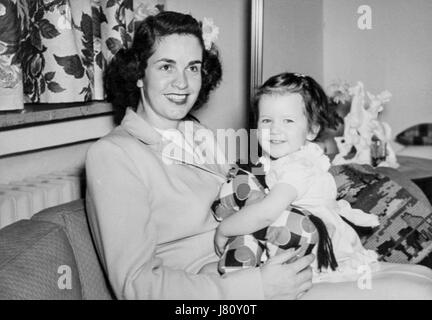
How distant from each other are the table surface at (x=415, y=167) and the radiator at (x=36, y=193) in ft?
4.60

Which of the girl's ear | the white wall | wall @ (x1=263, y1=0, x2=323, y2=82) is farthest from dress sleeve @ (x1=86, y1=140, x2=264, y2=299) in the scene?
wall @ (x1=263, y1=0, x2=323, y2=82)

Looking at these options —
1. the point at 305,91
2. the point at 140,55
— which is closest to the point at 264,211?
the point at 305,91

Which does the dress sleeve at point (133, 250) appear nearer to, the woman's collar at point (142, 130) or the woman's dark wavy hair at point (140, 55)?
the woman's collar at point (142, 130)

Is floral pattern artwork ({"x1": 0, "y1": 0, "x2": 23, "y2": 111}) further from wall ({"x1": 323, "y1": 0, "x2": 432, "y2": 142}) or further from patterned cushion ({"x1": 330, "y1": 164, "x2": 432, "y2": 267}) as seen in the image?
wall ({"x1": 323, "y1": 0, "x2": 432, "y2": 142})

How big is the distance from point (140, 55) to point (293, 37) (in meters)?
1.76

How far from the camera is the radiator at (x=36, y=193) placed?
136 centimetres

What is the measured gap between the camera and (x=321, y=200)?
4.06 feet

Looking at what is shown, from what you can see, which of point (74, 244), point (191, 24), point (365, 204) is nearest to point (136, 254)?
point (74, 244)

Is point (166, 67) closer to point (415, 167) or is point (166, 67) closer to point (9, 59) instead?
point (9, 59)

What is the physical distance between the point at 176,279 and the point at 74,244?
301 millimetres

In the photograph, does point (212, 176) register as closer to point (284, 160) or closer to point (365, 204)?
point (284, 160)

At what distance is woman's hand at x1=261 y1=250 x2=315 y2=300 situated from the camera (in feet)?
3.60

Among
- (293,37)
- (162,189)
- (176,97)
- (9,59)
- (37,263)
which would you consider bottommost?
(37,263)

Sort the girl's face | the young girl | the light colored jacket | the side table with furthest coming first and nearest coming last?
the side table
the girl's face
the young girl
the light colored jacket
